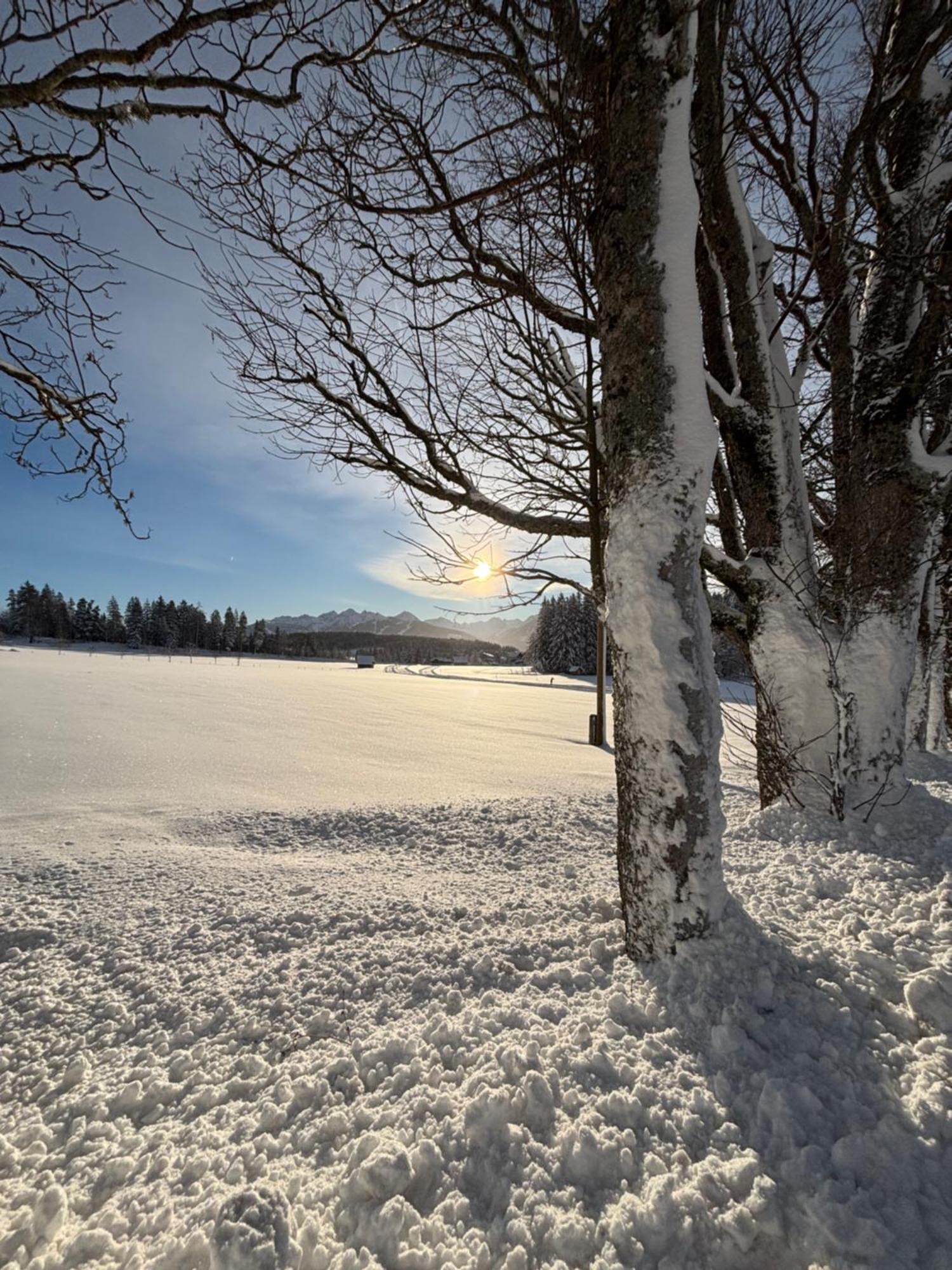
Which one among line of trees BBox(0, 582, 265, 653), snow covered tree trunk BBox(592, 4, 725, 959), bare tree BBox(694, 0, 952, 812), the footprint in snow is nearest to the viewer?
the footprint in snow

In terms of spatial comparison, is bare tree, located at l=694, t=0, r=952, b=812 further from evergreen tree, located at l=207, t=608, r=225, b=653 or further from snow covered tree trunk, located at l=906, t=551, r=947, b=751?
evergreen tree, located at l=207, t=608, r=225, b=653

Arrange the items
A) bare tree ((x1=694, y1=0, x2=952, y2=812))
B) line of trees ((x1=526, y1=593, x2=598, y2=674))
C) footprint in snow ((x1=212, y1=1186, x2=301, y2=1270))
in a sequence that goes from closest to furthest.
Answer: footprint in snow ((x1=212, y1=1186, x2=301, y2=1270)) → bare tree ((x1=694, y1=0, x2=952, y2=812)) → line of trees ((x1=526, y1=593, x2=598, y2=674))

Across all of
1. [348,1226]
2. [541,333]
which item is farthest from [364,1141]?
[541,333]

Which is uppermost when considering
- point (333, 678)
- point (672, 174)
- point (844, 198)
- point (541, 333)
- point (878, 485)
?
point (844, 198)

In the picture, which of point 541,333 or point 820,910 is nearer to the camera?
point 820,910

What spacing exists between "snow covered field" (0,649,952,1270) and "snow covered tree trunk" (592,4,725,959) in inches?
14.4

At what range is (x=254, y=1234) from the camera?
109 centimetres

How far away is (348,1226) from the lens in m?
1.12

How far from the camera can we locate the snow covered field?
1.11 metres

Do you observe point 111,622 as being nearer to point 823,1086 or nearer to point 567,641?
point 567,641

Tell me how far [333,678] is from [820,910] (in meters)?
27.2

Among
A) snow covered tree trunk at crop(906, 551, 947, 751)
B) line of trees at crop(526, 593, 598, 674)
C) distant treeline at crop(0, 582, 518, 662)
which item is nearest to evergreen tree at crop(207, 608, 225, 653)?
distant treeline at crop(0, 582, 518, 662)

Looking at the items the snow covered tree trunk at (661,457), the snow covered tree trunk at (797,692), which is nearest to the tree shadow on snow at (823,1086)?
the snow covered tree trunk at (661,457)

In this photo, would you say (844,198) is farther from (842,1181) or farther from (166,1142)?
(166,1142)
